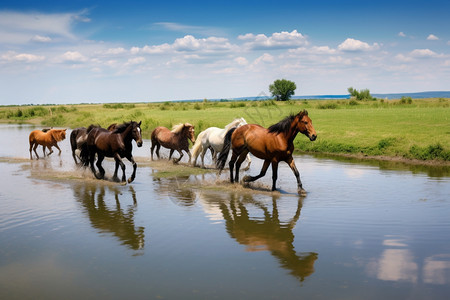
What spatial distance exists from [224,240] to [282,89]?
90.2m

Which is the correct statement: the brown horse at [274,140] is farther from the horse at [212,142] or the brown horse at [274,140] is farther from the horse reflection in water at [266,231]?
the horse at [212,142]

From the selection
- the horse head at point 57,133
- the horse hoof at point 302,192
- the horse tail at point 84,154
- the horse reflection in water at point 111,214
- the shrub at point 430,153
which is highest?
the horse head at point 57,133

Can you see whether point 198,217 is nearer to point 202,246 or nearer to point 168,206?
point 168,206

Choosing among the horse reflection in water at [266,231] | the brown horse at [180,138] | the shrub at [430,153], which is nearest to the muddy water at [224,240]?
the horse reflection in water at [266,231]

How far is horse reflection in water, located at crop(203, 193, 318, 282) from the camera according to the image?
666 centimetres

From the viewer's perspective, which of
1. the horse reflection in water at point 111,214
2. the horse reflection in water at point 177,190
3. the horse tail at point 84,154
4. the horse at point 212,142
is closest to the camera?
the horse reflection in water at point 111,214

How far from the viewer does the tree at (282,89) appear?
315ft

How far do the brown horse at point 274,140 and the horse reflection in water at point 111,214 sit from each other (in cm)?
338

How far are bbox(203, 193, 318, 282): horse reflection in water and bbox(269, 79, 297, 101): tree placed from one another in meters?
86.3

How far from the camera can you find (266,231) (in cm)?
840

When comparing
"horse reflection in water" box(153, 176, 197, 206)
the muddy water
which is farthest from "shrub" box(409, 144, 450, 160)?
"horse reflection in water" box(153, 176, 197, 206)

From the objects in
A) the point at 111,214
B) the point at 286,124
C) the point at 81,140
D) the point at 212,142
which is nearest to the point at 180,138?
the point at 212,142

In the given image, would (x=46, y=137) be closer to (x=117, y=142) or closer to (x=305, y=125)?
(x=117, y=142)

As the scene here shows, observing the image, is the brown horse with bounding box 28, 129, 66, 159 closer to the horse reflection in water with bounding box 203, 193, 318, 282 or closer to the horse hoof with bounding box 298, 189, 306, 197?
the horse reflection in water with bounding box 203, 193, 318, 282
